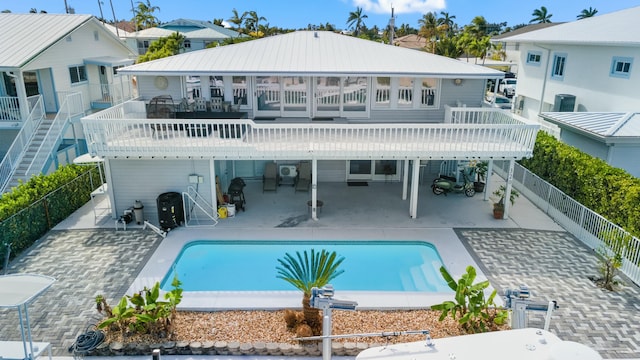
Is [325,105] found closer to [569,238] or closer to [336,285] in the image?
[336,285]

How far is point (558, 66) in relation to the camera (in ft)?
75.5

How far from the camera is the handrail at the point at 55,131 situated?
16.3 metres

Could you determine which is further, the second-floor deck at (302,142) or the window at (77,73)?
the window at (77,73)

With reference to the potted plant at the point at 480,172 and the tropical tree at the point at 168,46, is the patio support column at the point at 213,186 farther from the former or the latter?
the tropical tree at the point at 168,46

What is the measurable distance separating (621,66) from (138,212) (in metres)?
20.2

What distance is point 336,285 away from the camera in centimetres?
1108

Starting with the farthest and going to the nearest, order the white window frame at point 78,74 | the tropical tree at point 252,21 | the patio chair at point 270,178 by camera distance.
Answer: the tropical tree at point 252,21
the white window frame at point 78,74
the patio chair at point 270,178

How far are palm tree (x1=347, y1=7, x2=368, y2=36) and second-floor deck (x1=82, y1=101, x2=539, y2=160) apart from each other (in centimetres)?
8007

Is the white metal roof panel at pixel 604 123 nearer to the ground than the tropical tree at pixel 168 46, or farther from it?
nearer to the ground

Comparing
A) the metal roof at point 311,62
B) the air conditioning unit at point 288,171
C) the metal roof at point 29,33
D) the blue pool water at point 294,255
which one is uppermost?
the metal roof at point 29,33

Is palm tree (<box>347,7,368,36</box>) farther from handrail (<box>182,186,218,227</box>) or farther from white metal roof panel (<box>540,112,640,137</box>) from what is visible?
handrail (<box>182,186,218,227</box>)

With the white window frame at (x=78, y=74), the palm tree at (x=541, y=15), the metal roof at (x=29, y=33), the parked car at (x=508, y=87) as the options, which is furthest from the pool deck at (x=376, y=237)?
the palm tree at (x=541, y=15)

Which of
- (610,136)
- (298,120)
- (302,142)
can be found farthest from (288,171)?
(610,136)

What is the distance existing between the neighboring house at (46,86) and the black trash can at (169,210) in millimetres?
6253
